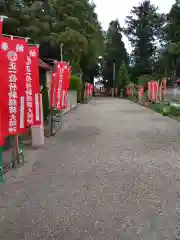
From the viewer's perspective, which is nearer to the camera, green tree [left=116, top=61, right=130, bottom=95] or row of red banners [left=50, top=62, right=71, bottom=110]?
row of red banners [left=50, top=62, right=71, bottom=110]

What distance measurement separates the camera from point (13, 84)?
24.2 feet

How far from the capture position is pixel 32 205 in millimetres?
5340

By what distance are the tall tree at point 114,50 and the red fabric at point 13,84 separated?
68.3m

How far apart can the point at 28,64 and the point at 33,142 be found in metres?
3.11

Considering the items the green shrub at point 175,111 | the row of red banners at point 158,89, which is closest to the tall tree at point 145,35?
the row of red banners at point 158,89

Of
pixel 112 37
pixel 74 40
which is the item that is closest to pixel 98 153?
pixel 74 40

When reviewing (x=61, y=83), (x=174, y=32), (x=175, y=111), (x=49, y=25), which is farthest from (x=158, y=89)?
(x=174, y=32)

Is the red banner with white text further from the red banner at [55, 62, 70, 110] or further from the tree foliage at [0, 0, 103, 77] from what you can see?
the tree foliage at [0, 0, 103, 77]

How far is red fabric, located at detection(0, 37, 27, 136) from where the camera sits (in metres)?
7.07

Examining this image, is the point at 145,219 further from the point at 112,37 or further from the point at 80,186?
the point at 112,37

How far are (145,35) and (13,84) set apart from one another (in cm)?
6945

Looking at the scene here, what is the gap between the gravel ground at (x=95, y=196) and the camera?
439 centimetres

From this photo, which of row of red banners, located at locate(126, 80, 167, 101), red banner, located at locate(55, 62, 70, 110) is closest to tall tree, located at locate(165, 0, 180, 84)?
row of red banners, located at locate(126, 80, 167, 101)

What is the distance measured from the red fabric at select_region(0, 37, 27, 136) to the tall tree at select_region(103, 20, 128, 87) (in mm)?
68331
